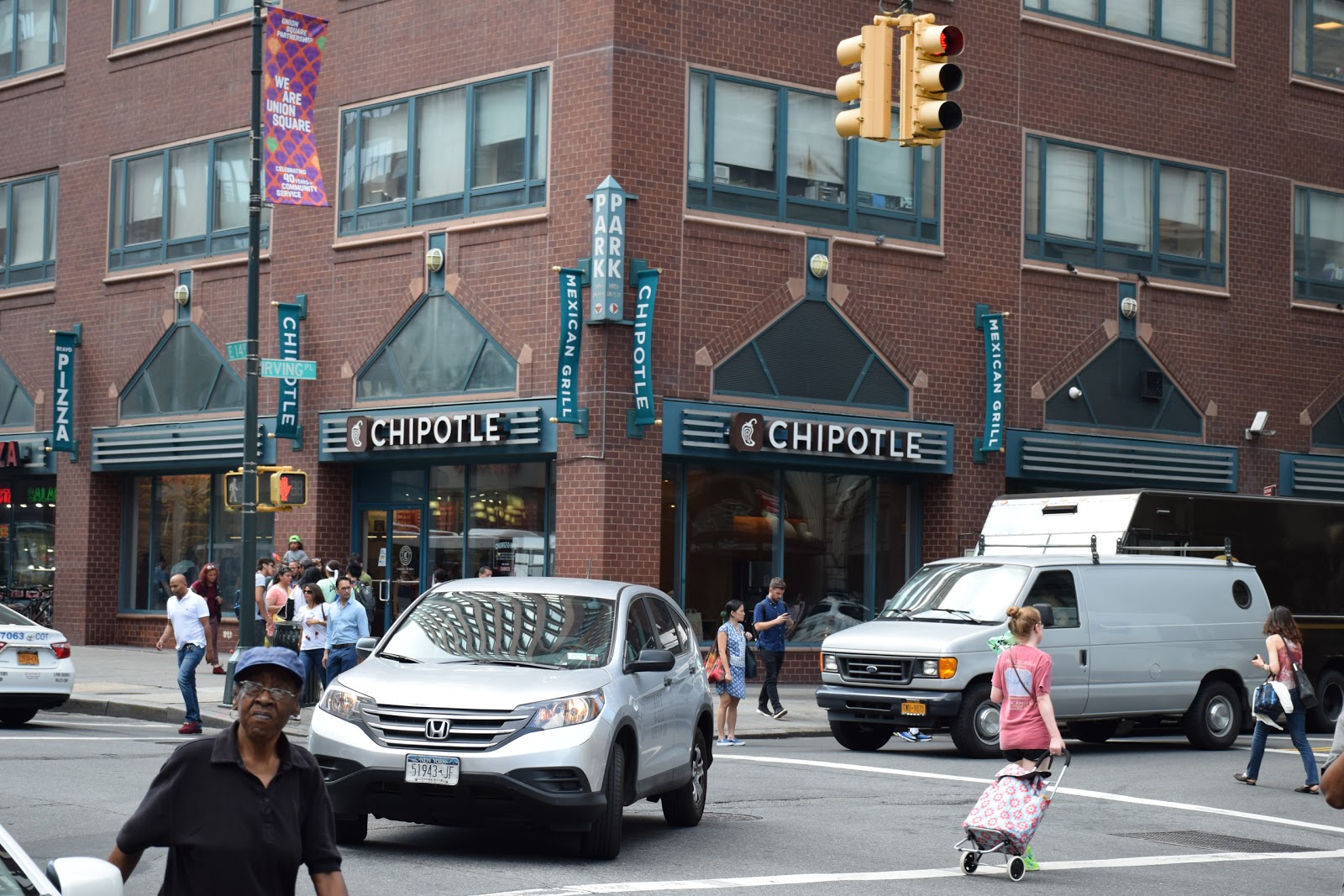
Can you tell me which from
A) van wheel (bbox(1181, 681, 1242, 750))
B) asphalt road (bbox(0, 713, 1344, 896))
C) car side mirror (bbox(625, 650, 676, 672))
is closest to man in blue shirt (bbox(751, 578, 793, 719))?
asphalt road (bbox(0, 713, 1344, 896))

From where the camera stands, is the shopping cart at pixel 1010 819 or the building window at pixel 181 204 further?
the building window at pixel 181 204

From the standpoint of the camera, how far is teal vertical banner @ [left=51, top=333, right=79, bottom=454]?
31.1 metres

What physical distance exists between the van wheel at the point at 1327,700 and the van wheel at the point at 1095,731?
10.3ft

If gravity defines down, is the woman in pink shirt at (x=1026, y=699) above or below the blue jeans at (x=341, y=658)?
above

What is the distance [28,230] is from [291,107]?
13.7 metres

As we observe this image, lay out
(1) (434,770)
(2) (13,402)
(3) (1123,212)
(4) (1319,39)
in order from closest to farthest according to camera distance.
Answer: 1. (1) (434,770)
2. (3) (1123,212)
3. (4) (1319,39)
4. (2) (13,402)

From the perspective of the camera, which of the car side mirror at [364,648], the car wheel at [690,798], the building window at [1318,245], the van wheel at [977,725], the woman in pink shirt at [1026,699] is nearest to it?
the woman in pink shirt at [1026,699]

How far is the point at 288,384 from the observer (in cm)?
2742

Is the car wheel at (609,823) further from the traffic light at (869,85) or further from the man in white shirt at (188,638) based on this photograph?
the man in white shirt at (188,638)

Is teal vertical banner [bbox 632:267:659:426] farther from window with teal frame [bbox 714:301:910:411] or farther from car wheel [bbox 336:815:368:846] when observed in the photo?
car wheel [bbox 336:815:368:846]

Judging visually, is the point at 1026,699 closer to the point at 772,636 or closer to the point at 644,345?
the point at 772,636

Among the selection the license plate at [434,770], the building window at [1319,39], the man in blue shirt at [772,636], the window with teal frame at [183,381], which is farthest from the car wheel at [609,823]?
the building window at [1319,39]

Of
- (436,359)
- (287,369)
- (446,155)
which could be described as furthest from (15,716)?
(446,155)

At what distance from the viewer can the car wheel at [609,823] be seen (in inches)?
410
